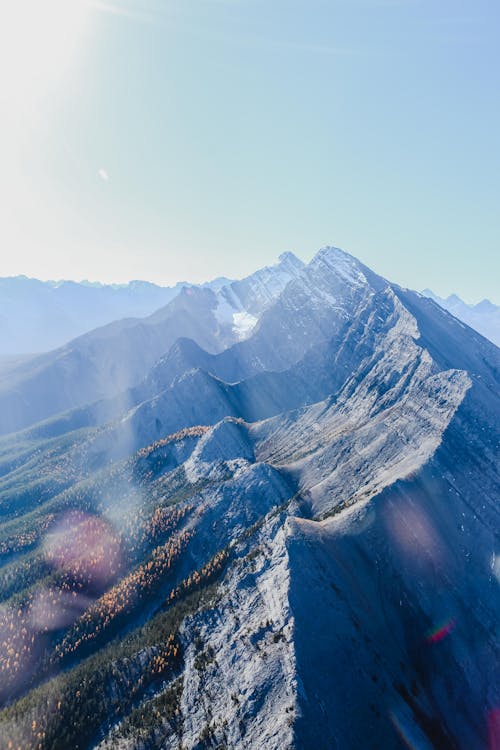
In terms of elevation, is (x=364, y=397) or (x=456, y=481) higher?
(x=364, y=397)

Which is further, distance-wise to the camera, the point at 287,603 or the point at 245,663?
the point at 287,603

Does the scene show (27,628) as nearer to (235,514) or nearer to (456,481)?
(235,514)

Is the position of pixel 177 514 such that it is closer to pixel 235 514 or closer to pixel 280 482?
pixel 235 514

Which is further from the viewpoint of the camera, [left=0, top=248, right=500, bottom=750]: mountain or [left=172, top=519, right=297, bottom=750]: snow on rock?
[left=0, top=248, right=500, bottom=750]: mountain

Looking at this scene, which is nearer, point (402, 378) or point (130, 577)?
point (130, 577)

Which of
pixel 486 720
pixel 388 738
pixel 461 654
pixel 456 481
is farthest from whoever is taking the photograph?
pixel 456 481

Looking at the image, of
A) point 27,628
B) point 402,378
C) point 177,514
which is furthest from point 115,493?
point 402,378

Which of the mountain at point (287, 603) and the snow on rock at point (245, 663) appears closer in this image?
the snow on rock at point (245, 663)

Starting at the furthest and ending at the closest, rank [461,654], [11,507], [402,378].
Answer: [11,507] < [402,378] < [461,654]

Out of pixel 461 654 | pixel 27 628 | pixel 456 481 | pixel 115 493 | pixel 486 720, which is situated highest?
pixel 115 493

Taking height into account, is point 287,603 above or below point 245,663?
above
